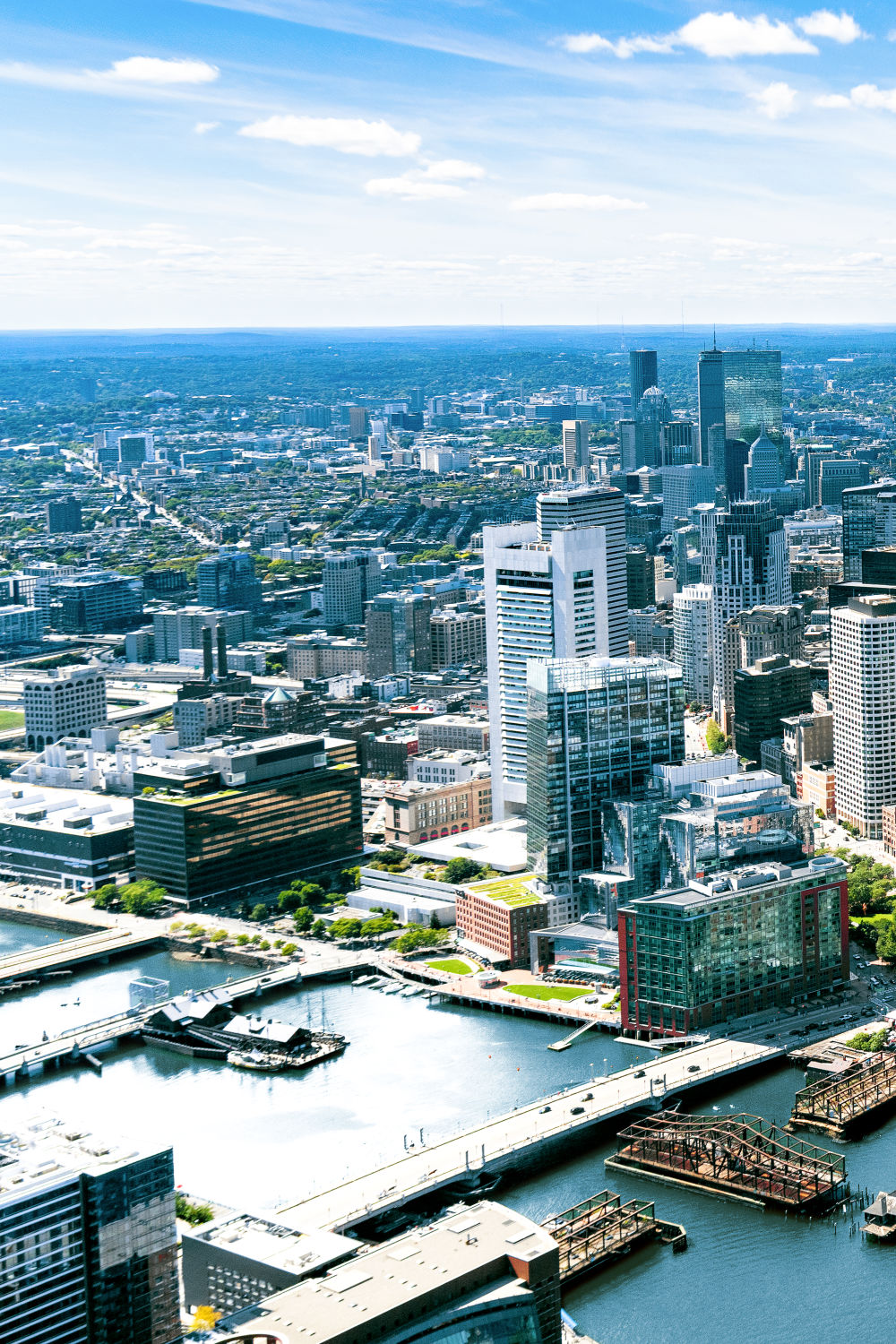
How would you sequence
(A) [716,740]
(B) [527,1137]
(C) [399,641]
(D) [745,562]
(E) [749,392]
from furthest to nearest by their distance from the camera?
(E) [749,392] < (C) [399,641] < (D) [745,562] < (A) [716,740] < (B) [527,1137]

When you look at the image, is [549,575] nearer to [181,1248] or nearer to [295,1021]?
[295,1021]

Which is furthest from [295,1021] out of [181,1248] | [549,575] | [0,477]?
[0,477]

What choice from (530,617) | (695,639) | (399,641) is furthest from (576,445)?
(530,617)

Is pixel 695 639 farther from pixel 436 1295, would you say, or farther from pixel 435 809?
pixel 436 1295

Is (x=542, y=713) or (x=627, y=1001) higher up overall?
(x=542, y=713)

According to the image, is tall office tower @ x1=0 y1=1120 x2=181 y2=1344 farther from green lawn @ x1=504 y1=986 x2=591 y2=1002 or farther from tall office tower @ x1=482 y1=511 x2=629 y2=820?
tall office tower @ x1=482 y1=511 x2=629 y2=820

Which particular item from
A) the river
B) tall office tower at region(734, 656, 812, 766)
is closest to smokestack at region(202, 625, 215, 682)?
tall office tower at region(734, 656, 812, 766)
